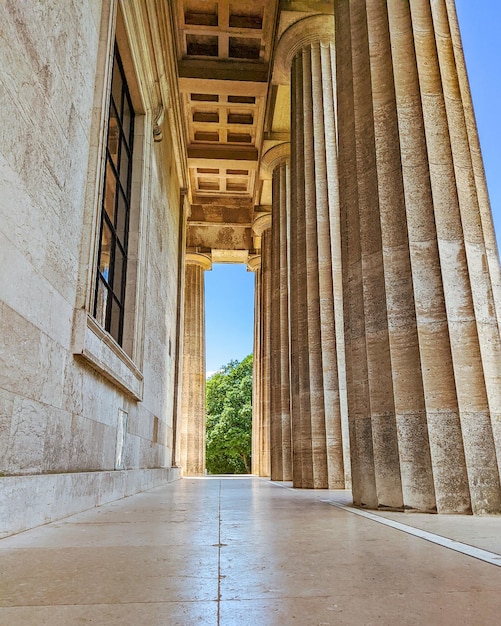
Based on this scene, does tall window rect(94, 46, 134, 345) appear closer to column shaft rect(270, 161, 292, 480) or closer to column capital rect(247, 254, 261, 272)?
column shaft rect(270, 161, 292, 480)

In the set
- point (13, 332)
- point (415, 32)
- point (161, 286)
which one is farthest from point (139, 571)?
point (161, 286)

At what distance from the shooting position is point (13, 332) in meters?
4.92

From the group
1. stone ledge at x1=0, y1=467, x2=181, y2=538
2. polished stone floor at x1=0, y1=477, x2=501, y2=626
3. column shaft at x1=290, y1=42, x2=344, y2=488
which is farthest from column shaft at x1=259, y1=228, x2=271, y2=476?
polished stone floor at x1=0, y1=477, x2=501, y2=626

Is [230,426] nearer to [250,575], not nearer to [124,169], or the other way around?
[124,169]

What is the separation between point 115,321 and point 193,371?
21794 mm

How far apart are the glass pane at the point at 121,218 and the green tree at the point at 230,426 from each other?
146ft

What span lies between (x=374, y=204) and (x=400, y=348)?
227 centimetres

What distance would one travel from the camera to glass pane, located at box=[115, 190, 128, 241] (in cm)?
1218

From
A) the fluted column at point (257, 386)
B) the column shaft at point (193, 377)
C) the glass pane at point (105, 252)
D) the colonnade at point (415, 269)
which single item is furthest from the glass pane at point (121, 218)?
the column shaft at point (193, 377)

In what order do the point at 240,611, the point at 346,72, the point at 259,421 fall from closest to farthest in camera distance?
the point at 240,611 → the point at 346,72 → the point at 259,421

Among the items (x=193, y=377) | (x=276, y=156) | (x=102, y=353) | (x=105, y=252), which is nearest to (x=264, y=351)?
(x=193, y=377)

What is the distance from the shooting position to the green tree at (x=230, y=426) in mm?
54781

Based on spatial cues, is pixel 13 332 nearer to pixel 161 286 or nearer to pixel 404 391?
pixel 404 391

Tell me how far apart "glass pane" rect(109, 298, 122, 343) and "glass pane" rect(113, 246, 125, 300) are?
324mm
